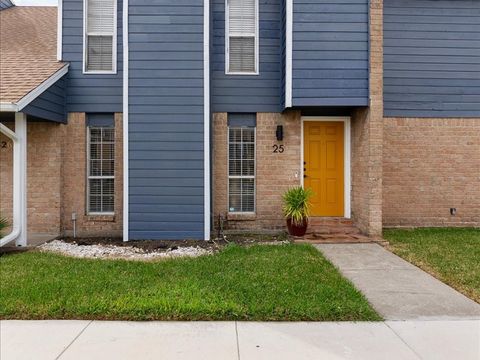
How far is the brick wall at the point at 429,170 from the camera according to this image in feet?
30.1

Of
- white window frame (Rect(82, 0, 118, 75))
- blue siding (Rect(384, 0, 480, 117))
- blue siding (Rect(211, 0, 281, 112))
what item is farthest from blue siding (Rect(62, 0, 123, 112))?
blue siding (Rect(384, 0, 480, 117))

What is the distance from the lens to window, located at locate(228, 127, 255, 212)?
336 inches

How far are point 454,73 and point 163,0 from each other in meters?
7.03

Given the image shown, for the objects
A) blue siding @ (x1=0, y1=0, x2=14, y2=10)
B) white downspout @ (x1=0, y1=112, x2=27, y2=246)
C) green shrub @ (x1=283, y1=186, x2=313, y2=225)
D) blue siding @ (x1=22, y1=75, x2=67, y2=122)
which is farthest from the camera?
blue siding @ (x1=0, y1=0, x2=14, y2=10)

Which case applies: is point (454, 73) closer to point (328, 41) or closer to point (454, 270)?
point (328, 41)

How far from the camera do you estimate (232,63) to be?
8508mm

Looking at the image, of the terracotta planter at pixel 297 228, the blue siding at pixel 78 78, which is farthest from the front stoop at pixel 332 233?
the blue siding at pixel 78 78

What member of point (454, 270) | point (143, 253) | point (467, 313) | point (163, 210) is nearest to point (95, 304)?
point (143, 253)

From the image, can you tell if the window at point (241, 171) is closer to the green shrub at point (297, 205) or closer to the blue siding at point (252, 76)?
the blue siding at point (252, 76)

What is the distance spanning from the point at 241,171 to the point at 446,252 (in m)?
4.33

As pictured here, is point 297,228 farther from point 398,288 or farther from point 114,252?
point 114,252

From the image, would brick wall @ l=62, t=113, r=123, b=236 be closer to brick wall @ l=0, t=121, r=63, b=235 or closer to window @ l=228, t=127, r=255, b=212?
brick wall @ l=0, t=121, r=63, b=235

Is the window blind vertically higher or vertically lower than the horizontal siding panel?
higher

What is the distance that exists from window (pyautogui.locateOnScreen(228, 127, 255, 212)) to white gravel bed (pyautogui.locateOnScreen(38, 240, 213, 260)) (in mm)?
1834
